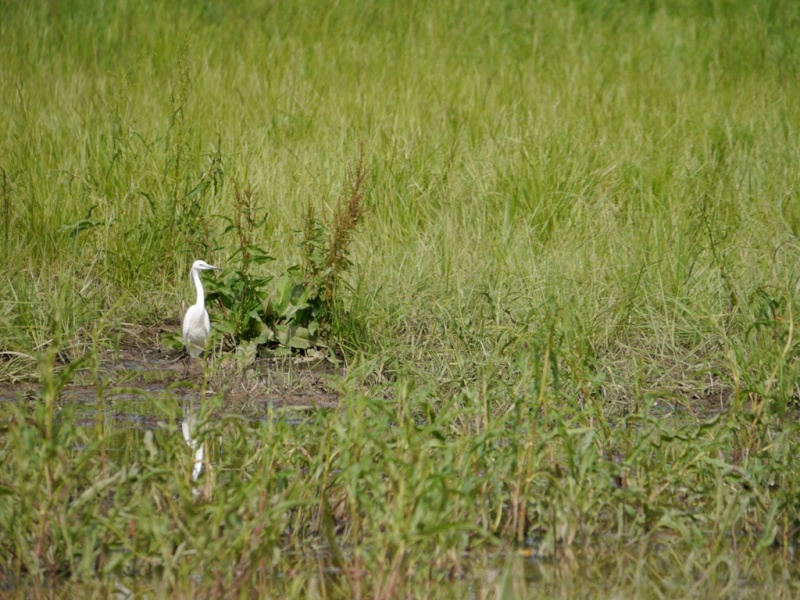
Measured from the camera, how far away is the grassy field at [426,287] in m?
2.90

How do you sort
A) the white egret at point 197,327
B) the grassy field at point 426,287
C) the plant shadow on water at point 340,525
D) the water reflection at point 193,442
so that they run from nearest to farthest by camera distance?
the plant shadow on water at point 340,525, the grassy field at point 426,287, the water reflection at point 193,442, the white egret at point 197,327

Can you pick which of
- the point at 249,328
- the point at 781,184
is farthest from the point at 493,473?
the point at 781,184

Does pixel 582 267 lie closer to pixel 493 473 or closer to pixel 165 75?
pixel 493 473

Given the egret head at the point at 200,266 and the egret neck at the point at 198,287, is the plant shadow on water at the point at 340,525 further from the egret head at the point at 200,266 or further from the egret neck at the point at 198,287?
the egret head at the point at 200,266

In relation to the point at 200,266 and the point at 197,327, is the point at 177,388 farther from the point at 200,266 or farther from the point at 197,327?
the point at 200,266

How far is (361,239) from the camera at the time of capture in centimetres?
561

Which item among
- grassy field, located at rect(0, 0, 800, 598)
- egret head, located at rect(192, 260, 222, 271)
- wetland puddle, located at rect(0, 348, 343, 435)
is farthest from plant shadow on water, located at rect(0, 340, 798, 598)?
egret head, located at rect(192, 260, 222, 271)

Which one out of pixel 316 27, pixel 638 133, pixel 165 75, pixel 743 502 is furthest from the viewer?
pixel 316 27

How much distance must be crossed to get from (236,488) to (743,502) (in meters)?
1.40

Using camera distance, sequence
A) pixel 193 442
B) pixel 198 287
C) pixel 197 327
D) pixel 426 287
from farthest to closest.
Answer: pixel 426 287 < pixel 198 287 < pixel 197 327 < pixel 193 442

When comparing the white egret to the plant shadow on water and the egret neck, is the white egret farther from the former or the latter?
the plant shadow on water

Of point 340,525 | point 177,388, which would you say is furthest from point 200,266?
point 340,525

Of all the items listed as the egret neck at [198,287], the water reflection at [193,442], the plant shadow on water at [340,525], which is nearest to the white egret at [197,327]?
the egret neck at [198,287]

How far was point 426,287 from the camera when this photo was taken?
5.12 metres
